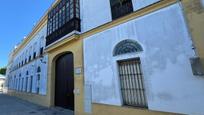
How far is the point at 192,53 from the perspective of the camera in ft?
12.6

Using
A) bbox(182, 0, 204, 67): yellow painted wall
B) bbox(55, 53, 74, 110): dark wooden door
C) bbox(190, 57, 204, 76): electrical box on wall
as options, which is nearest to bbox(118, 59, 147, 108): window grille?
bbox(190, 57, 204, 76): electrical box on wall

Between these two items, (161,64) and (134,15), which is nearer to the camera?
(161,64)

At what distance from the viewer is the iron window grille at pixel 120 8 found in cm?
574

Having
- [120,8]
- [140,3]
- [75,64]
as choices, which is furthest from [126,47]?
[75,64]

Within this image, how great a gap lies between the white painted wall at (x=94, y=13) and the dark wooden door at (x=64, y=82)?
2479 mm

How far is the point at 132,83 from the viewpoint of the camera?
5.09 metres

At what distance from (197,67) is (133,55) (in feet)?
6.74

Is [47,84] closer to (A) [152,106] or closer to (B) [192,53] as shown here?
(A) [152,106]

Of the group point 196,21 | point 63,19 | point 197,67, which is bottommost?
point 197,67

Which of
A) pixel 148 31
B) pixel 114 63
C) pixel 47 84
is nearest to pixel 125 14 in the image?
pixel 148 31

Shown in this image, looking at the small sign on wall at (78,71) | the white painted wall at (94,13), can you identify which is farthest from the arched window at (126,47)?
the small sign on wall at (78,71)

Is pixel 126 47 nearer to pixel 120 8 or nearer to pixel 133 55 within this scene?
pixel 133 55

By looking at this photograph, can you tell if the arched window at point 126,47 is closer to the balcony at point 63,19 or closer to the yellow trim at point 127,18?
the yellow trim at point 127,18

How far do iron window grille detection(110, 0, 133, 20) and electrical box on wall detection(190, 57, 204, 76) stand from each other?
313cm
